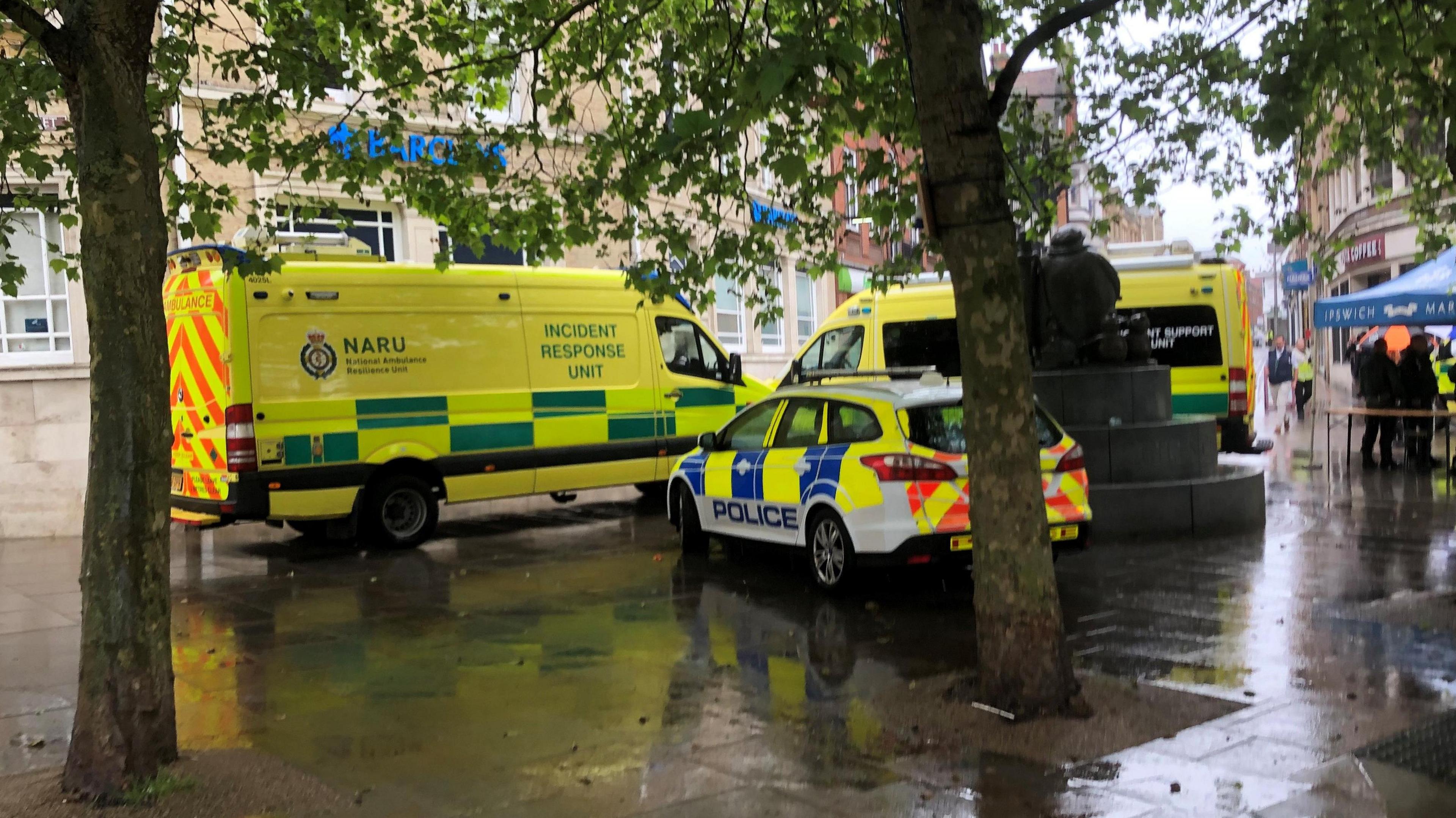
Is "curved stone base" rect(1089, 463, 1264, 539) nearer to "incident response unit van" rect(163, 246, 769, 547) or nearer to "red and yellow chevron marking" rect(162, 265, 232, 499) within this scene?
"incident response unit van" rect(163, 246, 769, 547)

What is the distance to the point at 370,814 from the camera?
4.71 metres

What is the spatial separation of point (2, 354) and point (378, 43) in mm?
8112

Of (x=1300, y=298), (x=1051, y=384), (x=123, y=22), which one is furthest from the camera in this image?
(x=1300, y=298)

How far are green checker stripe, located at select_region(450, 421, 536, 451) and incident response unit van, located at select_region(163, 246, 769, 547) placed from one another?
0.02 m

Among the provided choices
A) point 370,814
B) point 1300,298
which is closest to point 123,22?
point 370,814

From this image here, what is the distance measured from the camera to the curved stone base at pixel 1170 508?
11078 millimetres

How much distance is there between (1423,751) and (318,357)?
9255mm

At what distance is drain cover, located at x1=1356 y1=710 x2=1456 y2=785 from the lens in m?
4.92

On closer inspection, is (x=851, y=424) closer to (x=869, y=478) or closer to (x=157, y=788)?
(x=869, y=478)

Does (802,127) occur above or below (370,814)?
above

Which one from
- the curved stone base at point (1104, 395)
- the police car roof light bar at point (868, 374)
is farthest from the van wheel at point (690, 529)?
the curved stone base at point (1104, 395)

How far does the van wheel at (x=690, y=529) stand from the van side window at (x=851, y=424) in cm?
224

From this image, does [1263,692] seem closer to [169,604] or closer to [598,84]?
[169,604]

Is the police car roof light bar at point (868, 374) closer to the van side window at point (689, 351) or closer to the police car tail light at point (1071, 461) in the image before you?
the van side window at point (689, 351)
